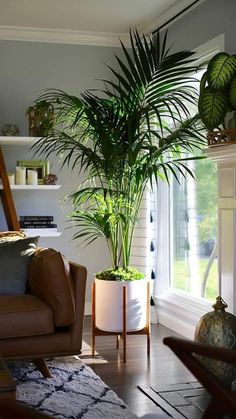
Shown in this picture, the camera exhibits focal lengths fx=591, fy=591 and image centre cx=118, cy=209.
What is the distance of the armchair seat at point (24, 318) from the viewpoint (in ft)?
10.6

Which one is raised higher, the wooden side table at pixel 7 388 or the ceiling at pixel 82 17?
the ceiling at pixel 82 17

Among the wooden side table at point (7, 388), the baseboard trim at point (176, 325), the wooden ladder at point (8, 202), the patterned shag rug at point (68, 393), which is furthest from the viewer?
the wooden ladder at point (8, 202)

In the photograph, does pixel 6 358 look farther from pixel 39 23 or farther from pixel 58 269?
pixel 39 23

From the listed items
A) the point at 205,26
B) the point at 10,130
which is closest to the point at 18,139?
the point at 10,130

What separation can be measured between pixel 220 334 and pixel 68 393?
862 millimetres

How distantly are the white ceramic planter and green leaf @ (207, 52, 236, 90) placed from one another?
1.39m

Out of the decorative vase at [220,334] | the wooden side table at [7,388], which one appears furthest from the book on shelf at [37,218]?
the wooden side table at [7,388]

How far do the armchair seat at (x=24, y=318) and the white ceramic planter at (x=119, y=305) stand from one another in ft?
2.14

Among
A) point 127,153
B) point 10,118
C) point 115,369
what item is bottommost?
point 115,369

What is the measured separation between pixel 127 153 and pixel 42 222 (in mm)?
1411

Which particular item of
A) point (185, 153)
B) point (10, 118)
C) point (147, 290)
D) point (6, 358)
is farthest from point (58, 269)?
point (10, 118)

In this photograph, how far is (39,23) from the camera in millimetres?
4965

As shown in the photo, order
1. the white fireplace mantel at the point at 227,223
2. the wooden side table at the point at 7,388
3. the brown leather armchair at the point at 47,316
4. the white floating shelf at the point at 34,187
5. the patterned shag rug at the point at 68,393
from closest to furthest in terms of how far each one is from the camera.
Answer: the wooden side table at the point at 7,388 < the patterned shag rug at the point at 68,393 < the brown leather armchair at the point at 47,316 < the white fireplace mantel at the point at 227,223 < the white floating shelf at the point at 34,187

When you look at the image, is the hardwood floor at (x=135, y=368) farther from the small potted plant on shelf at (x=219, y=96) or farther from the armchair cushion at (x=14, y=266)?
the small potted plant on shelf at (x=219, y=96)
